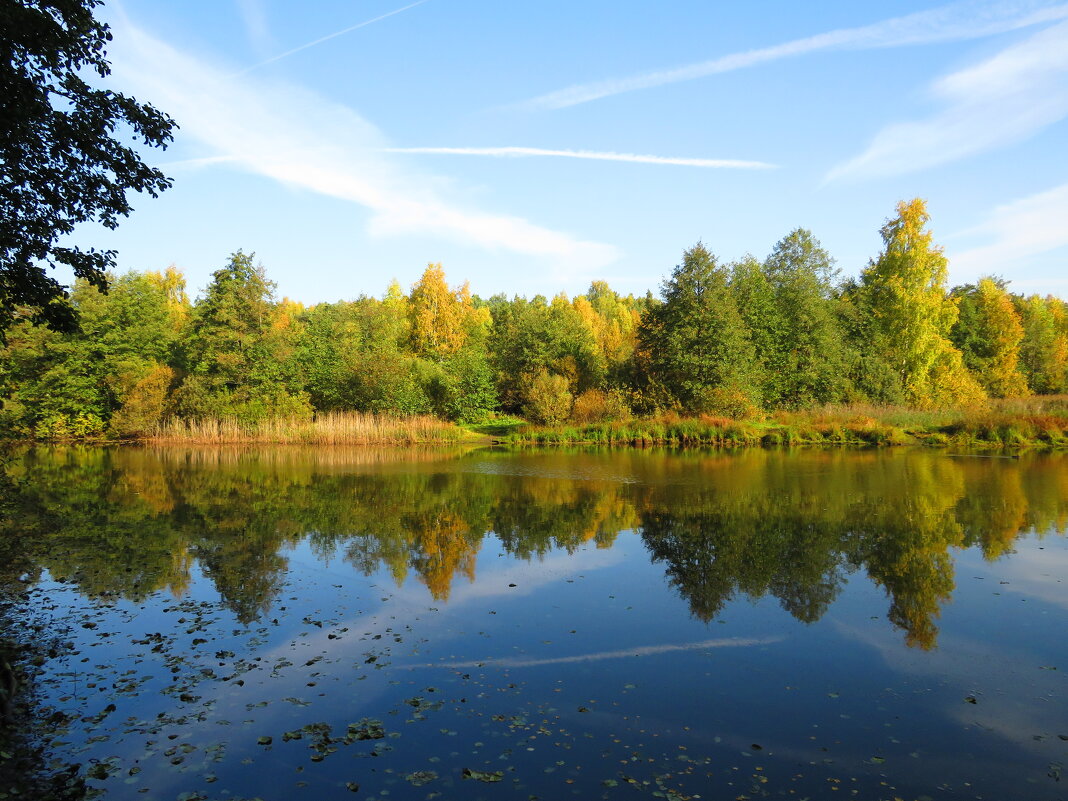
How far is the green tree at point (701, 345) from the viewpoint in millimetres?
41438

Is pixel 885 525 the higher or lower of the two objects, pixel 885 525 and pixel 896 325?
the lower

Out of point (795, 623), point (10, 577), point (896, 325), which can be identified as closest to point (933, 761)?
point (795, 623)

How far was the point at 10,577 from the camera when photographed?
1030 cm

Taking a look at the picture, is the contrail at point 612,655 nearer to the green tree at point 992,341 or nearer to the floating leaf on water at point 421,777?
the floating leaf on water at point 421,777

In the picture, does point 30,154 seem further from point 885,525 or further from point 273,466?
point 273,466

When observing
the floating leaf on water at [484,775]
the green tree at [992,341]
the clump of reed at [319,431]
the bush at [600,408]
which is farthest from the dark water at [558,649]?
the green tree at [992,341]

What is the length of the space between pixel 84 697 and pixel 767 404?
47.1 metres

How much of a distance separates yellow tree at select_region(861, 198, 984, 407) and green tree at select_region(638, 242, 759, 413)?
13.2 meters

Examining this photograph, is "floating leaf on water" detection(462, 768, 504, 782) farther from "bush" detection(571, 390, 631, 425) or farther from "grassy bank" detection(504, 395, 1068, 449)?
"bush" detection(571, 390, 631, 425)

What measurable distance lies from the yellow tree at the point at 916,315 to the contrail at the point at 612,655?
45507 millimetres

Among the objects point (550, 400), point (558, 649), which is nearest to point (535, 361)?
point (550, 400)

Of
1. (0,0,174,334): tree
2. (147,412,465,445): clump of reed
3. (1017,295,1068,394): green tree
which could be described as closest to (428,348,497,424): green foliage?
(147,412,465,445): clump of reed

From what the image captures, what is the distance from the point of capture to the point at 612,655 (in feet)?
24.4

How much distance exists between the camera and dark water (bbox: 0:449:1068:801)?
5.14 m
